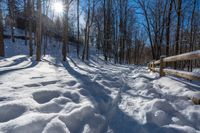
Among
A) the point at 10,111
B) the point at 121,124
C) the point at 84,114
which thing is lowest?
the point at 121,124

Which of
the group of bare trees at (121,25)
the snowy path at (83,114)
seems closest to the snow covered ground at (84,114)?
the snowy path at (83,114)

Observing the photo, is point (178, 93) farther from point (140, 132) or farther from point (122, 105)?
point (140, 132)

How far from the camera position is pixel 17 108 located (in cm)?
235

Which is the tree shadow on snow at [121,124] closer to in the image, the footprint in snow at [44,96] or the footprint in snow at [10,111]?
the footprint in snow at [44,96]

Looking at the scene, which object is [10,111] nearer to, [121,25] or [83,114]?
[83,114]

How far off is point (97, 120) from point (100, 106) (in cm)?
66

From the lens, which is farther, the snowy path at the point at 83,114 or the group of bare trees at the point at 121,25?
the group of bare trees at the point at 121,25

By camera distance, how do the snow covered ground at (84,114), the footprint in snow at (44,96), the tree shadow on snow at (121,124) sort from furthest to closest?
the footprint in snow at (44,96)
the tree shadow on snow at (121,124)
the snow covered ground at (84,114)

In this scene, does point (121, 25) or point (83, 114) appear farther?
point (121, 25)

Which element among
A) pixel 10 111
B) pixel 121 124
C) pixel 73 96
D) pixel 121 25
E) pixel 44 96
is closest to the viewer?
pixel 10 111

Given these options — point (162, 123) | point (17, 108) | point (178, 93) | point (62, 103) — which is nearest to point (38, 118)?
point (17, 108)

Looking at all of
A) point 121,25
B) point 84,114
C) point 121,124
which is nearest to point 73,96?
point 84,114

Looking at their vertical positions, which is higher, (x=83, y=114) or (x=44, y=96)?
(x=44, y=96)

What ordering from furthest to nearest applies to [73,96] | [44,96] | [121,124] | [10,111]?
[73,96], [44,96], [121,124], [10,111]
